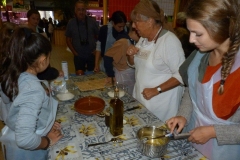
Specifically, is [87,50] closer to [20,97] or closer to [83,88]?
[83,88]

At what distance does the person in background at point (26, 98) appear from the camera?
818mm

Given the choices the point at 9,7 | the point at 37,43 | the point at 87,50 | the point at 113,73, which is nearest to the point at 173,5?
the point at 87,50

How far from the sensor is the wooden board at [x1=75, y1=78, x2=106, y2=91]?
164cm

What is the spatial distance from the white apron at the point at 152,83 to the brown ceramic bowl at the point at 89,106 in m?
0.40

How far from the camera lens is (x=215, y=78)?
93 cm

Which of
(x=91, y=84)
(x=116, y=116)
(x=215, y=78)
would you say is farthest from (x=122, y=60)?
(x=215, y=78)

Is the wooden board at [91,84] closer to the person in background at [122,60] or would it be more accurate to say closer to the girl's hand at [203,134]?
the person in background at [122,60]

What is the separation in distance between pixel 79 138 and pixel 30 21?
7.91 feet

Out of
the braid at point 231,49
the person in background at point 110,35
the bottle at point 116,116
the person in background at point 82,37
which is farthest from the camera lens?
the person in background at point 82,37

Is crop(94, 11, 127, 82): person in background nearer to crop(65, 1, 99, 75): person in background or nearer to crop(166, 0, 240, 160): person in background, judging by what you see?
crop(65, 1, 99, 75): person in background

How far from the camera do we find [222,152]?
3.17 feet

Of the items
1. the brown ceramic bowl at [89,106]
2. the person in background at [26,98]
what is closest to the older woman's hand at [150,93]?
the brown ceramic bowl at [89,106]

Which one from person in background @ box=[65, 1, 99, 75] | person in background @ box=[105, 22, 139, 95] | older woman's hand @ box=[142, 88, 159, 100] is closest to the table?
older woman's hand @ box=[142, 88, 159, 100]

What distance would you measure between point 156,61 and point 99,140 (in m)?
0.74
